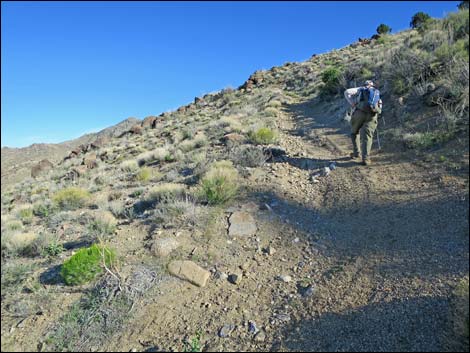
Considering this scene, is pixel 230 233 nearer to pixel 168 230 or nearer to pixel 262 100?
pixel 168 230

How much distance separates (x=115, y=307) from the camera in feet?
14.5

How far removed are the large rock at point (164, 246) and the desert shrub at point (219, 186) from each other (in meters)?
1.36

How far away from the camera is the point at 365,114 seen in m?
7.64

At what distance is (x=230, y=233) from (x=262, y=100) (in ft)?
48.9

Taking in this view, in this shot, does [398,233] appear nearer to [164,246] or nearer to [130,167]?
[164,246]

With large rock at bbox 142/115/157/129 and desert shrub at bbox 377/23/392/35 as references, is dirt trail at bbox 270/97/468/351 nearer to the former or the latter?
large rock at bbox 142/115/157/129

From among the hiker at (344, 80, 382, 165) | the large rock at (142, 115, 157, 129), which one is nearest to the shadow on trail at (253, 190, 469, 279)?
the hiker at (344, 80, 382, 165)

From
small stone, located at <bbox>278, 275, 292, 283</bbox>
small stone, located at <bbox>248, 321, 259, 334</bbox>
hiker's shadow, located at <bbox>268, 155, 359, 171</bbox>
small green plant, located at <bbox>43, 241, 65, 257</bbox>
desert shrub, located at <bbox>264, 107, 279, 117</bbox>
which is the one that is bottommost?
A: small stone, located at <bbox>248, 321, 259, 334</bbox>

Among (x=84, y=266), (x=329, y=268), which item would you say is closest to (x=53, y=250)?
(x=84, y=266)

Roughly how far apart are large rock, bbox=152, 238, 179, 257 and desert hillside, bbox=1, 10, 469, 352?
2 cm

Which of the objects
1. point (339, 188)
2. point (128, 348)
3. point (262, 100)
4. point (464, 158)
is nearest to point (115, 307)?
point (128, 348)

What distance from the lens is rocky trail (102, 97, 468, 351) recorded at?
11.8 ft

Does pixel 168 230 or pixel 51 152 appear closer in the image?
pixel 168 230

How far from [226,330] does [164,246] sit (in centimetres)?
202
